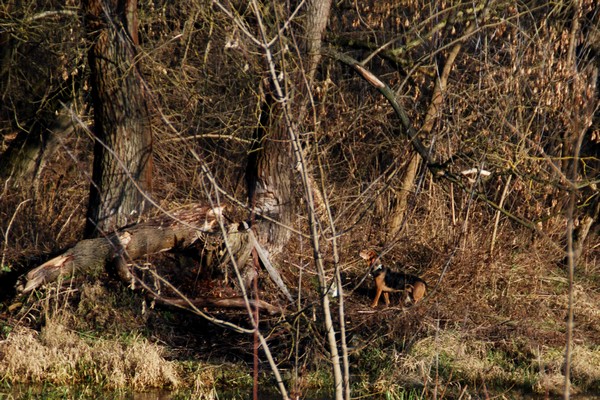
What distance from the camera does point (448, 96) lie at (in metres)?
10.3

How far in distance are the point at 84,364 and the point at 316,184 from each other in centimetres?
340

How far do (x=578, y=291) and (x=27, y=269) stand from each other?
6.05 m

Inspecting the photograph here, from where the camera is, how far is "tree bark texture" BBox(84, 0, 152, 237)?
895cm

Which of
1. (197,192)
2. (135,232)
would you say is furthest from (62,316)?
(197,192)

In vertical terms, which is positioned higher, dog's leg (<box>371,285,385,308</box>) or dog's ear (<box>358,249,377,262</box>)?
dog's ear (<box>358,249,377,262</box>)

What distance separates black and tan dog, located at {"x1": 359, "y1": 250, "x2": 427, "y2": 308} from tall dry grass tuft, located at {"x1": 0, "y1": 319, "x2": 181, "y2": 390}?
8.14 ft

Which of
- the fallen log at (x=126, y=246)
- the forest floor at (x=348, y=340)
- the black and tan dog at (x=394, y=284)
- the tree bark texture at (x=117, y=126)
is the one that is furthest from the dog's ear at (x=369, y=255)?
the tree bark texture at (x=117, y=126)

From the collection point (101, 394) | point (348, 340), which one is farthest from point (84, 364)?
point (348, 340)

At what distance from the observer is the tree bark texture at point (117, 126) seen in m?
8.95

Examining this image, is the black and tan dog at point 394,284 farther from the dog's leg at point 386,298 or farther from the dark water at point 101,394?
the dark water at point 101,394

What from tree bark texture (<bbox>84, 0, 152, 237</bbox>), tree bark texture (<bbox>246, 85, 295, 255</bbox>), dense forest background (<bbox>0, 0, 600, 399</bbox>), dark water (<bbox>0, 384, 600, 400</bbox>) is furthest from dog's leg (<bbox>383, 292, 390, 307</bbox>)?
tree bark texture (<bbox>84, 0, 152, 237</bbox>)

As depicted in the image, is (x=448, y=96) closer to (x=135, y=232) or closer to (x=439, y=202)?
(x=439, y=202)

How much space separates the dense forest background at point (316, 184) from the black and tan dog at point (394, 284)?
24 centimetres

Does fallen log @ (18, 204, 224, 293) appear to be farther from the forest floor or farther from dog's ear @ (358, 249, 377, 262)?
dog's ear @ (358, 249, 377, 262)
